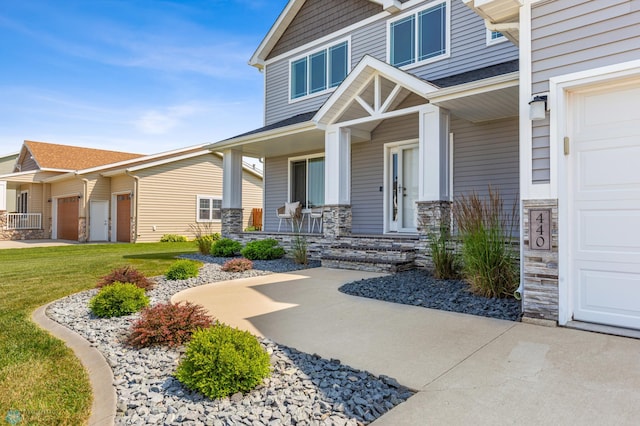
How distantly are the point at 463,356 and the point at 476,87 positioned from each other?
4572 mm

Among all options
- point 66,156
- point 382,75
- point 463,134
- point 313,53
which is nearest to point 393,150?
point 463,134

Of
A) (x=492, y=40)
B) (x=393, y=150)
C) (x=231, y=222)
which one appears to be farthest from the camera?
(x=231, y=222)

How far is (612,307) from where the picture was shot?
3.72 meters

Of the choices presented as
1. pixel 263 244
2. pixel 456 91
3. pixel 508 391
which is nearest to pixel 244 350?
pixel 508 391

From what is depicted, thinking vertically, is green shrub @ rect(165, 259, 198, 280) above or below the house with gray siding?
below

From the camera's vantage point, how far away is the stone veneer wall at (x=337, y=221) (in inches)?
332

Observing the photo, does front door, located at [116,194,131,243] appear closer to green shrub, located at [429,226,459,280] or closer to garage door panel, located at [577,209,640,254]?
green shrub, located at [429,226,459,280]

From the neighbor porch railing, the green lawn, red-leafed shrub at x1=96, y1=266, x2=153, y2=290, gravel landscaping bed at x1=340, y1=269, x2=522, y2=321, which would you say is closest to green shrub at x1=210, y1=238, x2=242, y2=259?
the green lawn

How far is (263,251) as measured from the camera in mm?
9203

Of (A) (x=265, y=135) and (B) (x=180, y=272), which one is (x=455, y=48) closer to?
(A) (x=265, y=135)

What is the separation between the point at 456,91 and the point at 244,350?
5.42 m

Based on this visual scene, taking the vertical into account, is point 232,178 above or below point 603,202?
above

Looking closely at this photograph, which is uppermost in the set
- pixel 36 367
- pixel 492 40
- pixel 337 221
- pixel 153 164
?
pixel 492 40

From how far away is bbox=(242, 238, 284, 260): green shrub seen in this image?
9188mm
